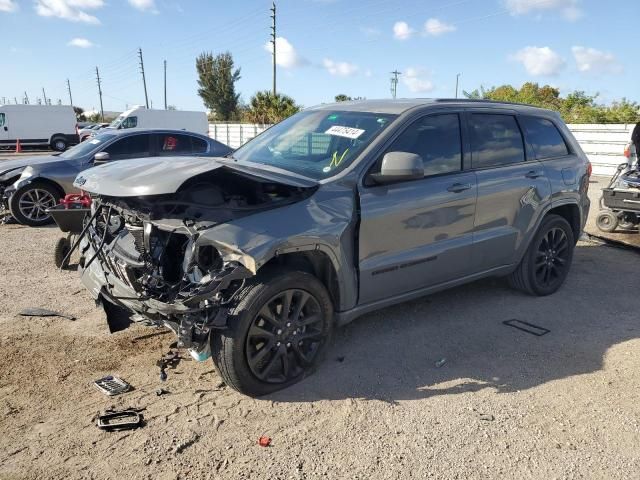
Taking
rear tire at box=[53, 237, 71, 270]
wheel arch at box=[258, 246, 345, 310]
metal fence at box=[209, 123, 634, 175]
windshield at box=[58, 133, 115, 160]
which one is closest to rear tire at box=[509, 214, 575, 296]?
wheel arch at box=[258, 246, 345, 310]

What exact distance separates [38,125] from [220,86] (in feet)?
102

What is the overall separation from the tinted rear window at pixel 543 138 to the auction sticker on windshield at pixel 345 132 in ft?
6.59

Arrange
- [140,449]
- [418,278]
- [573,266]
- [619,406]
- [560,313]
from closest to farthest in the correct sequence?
[140,449]
[619,406]
[418,278]
[560,313]
[573,266]

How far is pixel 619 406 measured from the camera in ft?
11.5

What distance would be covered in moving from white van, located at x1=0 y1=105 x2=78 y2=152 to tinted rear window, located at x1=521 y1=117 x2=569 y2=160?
3157 centimetres

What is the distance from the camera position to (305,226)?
347 cm

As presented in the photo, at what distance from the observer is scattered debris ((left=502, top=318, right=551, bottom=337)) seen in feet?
15.3

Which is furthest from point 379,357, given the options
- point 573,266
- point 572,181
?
point 573,266

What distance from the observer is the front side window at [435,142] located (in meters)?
4.16

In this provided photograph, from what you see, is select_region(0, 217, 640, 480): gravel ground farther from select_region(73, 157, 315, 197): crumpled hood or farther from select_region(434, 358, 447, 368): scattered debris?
select_region(73, 157, 315, 197): crumpled hood

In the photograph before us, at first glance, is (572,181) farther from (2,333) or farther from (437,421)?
(2,333)

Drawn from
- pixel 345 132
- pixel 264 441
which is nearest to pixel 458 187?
pixel 345 132

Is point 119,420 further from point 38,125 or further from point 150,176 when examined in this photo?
point 38,125

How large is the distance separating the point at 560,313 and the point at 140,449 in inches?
158
